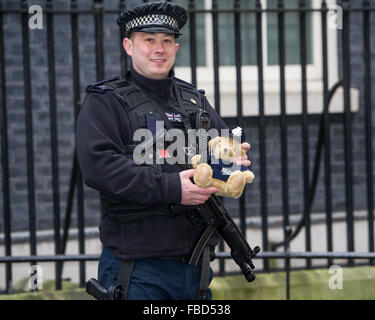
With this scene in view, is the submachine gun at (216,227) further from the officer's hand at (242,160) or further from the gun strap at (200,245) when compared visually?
the officer's hand at (242,160)

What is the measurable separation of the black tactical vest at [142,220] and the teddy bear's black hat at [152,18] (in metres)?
0.26

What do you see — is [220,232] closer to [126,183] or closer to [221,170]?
[221,170]

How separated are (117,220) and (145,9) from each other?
3.07 ft

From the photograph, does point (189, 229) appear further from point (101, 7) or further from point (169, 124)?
point (101, 7)

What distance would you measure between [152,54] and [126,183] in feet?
1.98

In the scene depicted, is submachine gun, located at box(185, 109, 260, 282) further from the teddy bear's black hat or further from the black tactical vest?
the teddy bear's black hat

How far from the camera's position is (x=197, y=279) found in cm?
313

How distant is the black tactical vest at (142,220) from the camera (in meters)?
2.98

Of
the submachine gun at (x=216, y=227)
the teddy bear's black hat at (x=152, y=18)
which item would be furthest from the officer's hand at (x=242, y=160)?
the teddy bear's black hat at (x=152, y=18)

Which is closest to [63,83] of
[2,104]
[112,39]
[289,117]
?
[112,39]

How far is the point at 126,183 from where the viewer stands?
2857 mm

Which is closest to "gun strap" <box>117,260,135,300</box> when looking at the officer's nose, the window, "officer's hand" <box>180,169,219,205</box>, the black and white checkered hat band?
"officer's hand" <box>180,169,219,205</box>

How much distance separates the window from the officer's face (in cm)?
360
